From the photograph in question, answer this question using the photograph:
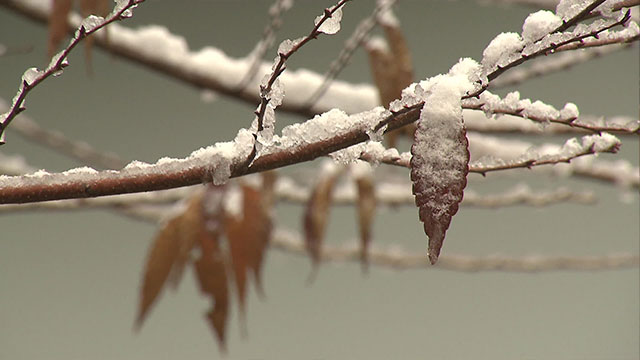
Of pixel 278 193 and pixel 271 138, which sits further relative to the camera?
pixel 278 193

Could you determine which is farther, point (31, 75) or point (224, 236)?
point (224, 236)

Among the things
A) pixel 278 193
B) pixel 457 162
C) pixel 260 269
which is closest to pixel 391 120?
pixel 457 162

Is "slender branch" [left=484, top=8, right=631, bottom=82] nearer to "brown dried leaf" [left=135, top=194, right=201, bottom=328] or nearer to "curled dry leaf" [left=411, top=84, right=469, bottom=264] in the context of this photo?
"curled dry leaf" [left=411, top=84, right=469, bottom=264]

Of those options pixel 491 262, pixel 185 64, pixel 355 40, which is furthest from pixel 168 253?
pixel 491 262

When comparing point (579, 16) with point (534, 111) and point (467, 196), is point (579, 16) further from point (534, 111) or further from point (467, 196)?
point (467, 196)

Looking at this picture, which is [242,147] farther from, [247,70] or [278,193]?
[278,193]

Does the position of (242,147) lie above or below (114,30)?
below
